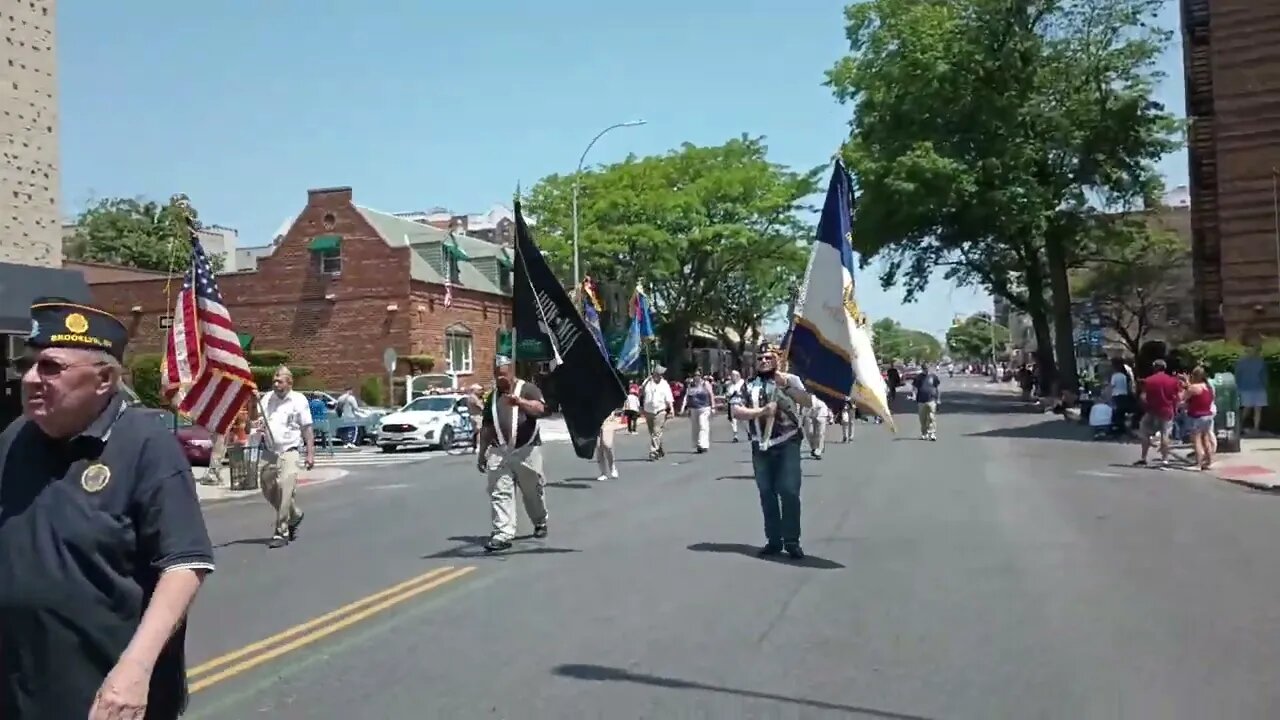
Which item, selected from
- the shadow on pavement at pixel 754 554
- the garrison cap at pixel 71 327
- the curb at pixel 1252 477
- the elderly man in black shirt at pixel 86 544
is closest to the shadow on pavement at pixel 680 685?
the elderly man in black shirt at pixel 86 544

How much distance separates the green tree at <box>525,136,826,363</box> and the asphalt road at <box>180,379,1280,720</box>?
36.5m

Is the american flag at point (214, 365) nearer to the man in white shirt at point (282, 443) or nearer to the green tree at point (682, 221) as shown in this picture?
the man in white shirt at point (282, 443)

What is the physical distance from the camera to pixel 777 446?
1145cm

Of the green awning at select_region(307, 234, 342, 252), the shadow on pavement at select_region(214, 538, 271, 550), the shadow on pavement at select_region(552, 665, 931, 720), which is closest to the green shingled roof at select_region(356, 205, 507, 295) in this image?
the green awning at select_region(307, 234, 342, 252)

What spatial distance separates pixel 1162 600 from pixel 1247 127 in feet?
97.2

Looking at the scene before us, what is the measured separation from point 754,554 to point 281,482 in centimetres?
510

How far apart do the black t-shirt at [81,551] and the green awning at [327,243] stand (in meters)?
46.4

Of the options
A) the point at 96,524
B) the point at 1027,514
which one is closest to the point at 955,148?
the point at 1027,514

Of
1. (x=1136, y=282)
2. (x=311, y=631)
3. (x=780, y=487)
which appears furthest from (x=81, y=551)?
(x=1136, y=282)

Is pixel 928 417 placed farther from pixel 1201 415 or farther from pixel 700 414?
pixel 1201 415

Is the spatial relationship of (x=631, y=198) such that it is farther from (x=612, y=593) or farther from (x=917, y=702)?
(x=917, y=702)

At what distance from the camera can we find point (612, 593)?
9.85m

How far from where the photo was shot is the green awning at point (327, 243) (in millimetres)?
48625

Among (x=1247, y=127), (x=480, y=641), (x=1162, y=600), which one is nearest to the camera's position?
(x=480, y=641)
